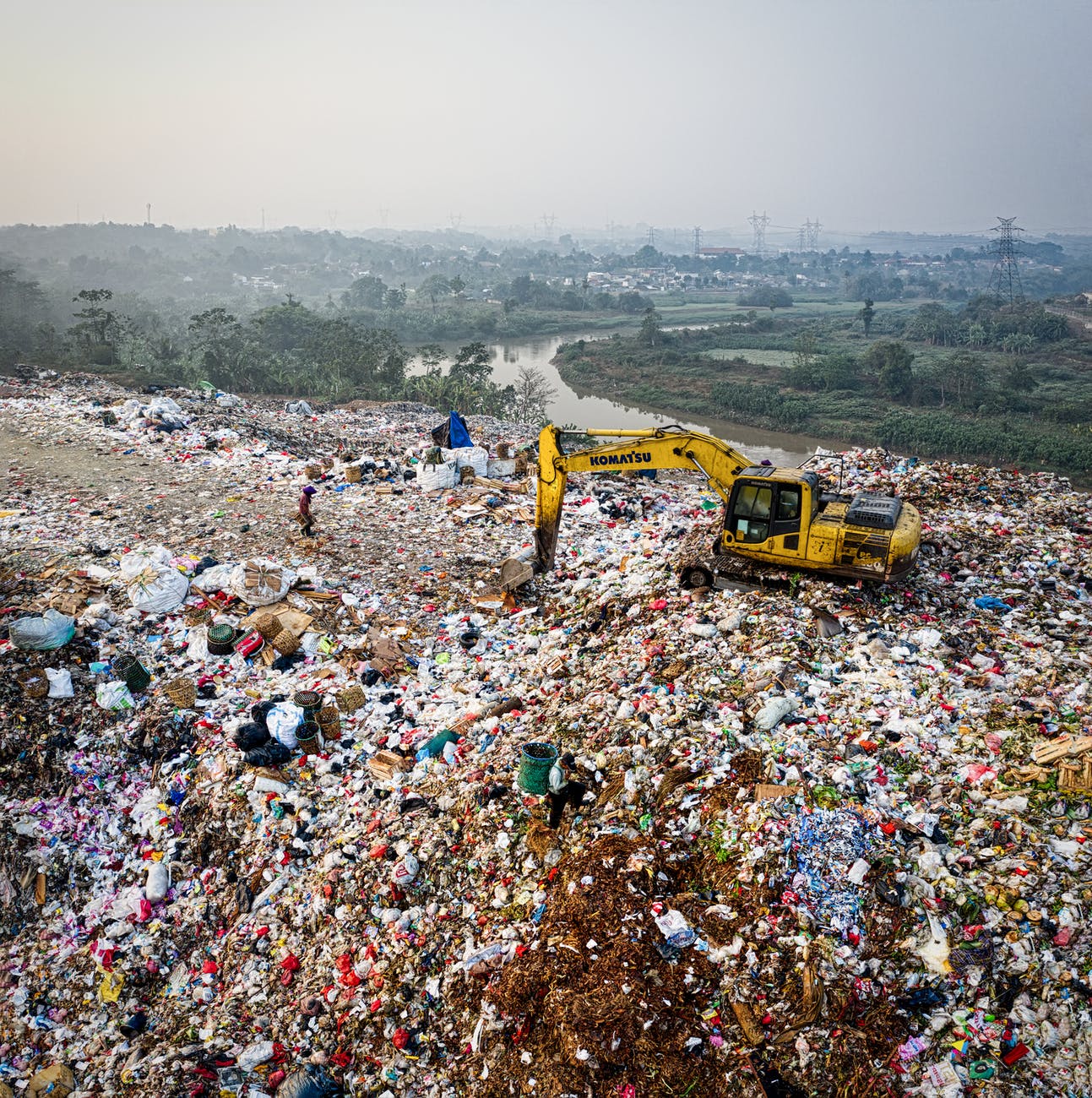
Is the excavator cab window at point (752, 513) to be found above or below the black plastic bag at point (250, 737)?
above

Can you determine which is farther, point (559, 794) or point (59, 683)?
point (59, 683)

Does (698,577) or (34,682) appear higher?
(698,577)

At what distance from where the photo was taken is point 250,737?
527 cm

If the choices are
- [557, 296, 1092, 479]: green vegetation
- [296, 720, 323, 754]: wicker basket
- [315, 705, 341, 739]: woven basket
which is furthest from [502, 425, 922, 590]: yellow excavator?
[557, 296, 1092, 479]: green vegetation

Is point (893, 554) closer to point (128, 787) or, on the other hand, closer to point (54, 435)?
point (128, 787)

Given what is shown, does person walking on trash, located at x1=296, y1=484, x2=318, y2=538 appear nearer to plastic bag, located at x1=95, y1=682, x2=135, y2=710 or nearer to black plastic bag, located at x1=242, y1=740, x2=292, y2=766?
plastic bag, located at x1=95, y1=682, x2=135, y2=710

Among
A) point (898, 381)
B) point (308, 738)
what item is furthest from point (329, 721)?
point (898, 381)

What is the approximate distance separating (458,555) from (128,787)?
432cm

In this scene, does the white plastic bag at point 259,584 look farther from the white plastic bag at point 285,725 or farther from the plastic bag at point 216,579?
the white plastic bag at point 285,725

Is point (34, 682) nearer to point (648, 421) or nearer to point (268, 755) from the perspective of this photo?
point (268, 755)

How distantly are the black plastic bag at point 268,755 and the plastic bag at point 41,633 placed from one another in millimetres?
2187

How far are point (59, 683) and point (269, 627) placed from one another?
1.64 metres

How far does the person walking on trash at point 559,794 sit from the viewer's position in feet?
14.1

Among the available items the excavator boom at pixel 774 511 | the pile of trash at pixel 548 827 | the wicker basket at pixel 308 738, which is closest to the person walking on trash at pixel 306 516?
the pile of trash at pixel 548 827
